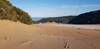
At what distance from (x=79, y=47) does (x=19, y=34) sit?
3.39m

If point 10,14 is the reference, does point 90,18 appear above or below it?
below

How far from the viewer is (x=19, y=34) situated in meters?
10.8

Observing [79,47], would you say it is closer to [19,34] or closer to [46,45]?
[46,45]

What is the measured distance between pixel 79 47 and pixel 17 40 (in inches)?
95.5

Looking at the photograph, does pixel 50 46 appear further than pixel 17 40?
No

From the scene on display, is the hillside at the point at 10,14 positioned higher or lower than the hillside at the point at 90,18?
higher

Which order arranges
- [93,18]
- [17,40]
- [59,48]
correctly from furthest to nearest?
[93,18] < [17,40] < [59,48]

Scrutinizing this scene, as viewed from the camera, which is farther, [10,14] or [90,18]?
[90,18]

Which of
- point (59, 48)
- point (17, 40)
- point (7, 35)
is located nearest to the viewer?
point (59, 48)

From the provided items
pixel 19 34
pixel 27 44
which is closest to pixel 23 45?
pixel 27 44

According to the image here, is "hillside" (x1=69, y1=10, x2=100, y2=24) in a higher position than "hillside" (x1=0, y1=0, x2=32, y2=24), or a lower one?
lower

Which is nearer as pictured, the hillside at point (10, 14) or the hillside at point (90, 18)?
the hillside at point (10, 14)

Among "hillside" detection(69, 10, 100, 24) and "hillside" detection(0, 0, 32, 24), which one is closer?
"hillside" detection(0, 0, 32, 24)

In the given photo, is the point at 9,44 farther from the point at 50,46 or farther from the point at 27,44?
the point at 50,46
